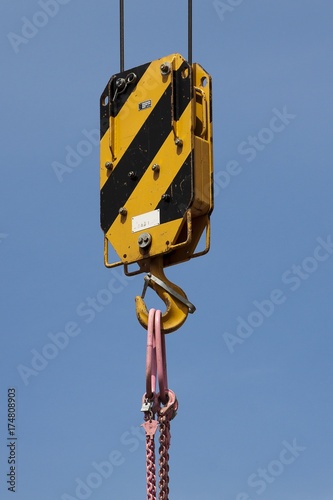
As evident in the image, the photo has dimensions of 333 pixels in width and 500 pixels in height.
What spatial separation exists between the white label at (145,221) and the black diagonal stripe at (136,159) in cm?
16

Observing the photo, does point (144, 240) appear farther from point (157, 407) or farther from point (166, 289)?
point (157, 407)

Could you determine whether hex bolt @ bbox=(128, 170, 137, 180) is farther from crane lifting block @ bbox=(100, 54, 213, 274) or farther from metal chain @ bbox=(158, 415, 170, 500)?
metal chain @ bbox=(158, 415, 170, 500)

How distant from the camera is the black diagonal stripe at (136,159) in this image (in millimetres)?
9547

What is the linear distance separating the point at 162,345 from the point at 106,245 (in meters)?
0.94

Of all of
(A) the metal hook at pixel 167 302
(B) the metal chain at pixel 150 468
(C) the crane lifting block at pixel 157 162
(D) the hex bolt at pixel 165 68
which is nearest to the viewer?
(B) the metal chain at pixel 150 468

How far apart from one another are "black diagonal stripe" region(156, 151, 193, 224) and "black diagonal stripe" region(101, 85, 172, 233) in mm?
275

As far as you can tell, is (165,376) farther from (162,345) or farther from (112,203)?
(112,203)

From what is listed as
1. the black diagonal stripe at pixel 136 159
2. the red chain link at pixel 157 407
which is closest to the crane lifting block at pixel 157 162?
the black diagonal stripe at pixel 136 159

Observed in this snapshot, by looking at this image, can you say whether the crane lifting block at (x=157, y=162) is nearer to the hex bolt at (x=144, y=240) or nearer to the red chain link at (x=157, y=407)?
the hex bolt at (x=144, y=240)

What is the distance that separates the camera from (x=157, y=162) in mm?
9500

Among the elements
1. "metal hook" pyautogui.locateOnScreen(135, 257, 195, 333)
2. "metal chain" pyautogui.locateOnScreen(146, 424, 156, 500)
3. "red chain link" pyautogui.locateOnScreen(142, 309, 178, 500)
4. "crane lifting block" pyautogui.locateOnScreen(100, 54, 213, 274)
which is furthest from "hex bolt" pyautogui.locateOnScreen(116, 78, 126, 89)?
"metal chain" pyautogui.locateOnScreen(146, 424, 156, 500)

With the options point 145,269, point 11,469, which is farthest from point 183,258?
point 11,469

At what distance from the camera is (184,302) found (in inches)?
363

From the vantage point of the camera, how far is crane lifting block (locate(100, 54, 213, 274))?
A: 30.6 feet
